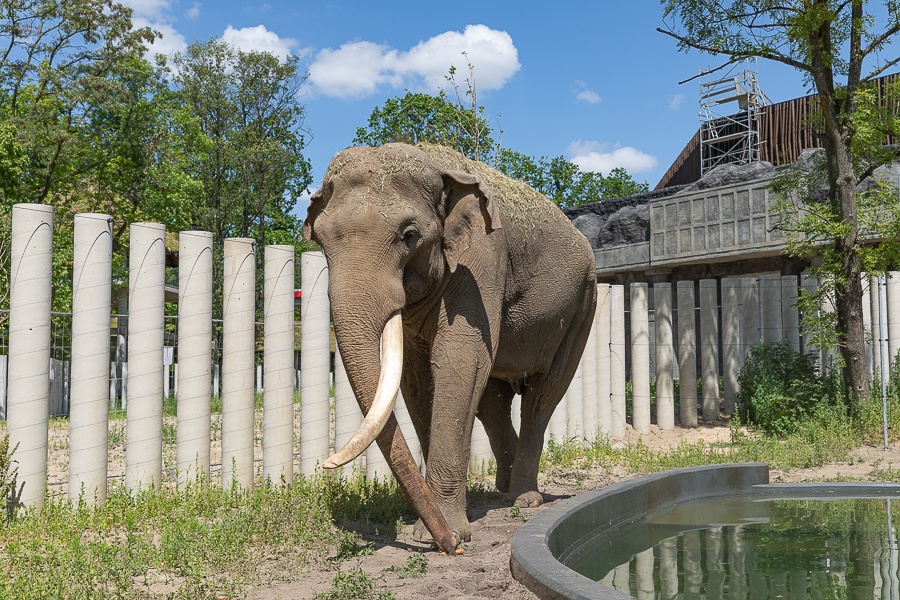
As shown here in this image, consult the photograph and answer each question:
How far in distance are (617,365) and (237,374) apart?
7054mm

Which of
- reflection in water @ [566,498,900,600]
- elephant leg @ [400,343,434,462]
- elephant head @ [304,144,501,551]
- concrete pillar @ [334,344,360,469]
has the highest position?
elephant head @ [304,144,501,551]

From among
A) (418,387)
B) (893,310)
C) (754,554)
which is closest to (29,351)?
(418,387)

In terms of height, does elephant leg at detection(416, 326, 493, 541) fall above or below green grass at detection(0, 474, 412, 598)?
above

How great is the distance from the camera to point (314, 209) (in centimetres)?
490

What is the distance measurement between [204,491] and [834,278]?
9.73 meters

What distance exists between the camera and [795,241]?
43.8ft

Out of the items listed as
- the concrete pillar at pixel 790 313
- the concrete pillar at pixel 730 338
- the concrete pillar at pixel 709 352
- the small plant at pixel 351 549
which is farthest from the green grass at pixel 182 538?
the concrete pillar at pixel 790 313

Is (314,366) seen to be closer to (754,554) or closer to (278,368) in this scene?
(278,368)

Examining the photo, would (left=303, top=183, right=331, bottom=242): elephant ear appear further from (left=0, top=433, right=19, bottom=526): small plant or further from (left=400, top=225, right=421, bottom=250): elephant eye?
(left=0, top=433, right=19, bottom=526): small plant

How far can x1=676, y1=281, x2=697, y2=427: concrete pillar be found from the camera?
584 inches

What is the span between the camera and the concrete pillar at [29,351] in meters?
5.77

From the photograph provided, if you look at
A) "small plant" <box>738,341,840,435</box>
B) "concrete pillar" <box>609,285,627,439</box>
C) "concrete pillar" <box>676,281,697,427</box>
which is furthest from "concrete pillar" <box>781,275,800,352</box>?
A: "concrete pillar" <box>609,285,627,439</box>

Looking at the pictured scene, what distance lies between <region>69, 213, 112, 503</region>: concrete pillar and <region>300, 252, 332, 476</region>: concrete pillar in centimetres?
158

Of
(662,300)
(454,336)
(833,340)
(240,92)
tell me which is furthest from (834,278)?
(240,92)
